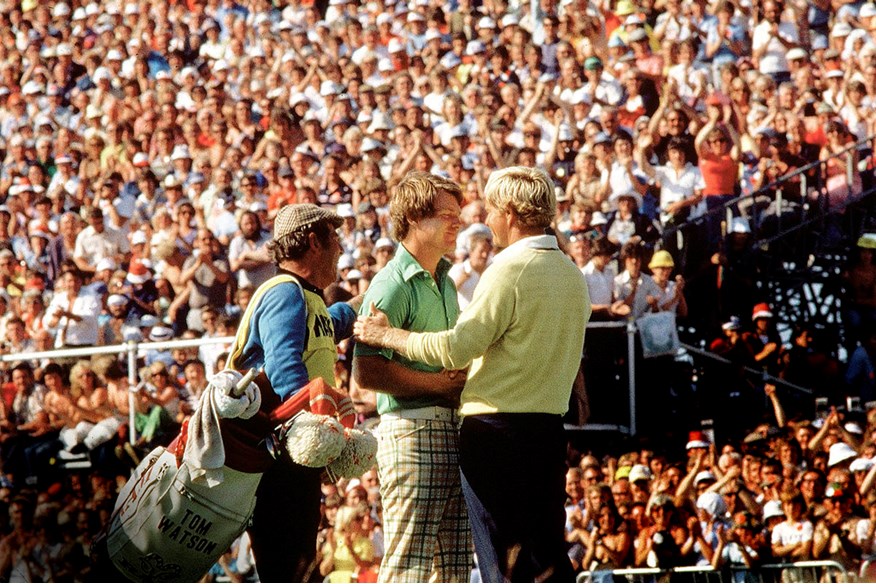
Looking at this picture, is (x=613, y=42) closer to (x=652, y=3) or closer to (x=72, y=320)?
(x=652, y=3)

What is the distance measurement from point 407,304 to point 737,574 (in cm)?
433

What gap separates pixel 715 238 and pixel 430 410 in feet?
22.7

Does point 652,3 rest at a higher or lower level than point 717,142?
higher

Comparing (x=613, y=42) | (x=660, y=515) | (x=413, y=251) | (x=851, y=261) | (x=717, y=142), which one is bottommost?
(x=660, y=515)

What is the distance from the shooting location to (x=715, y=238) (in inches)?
461

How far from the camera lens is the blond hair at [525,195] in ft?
16.1

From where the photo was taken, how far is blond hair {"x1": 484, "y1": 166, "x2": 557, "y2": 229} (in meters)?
4.91

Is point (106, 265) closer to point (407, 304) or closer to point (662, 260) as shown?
point (662, 260)

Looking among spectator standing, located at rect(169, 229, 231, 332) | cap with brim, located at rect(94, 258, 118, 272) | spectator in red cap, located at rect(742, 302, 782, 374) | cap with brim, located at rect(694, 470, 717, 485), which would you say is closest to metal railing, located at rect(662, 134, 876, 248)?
spectator in red cap, located at rect(742, 302, 782, 374)

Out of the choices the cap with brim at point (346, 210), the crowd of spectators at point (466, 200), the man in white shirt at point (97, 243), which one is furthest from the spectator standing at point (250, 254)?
the man in white shirt at point (97, 243)

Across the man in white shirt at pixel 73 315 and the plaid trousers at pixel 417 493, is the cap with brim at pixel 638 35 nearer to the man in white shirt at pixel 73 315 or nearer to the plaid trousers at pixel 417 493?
the man in white shirt at pixel 73 315

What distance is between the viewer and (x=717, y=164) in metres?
11.9

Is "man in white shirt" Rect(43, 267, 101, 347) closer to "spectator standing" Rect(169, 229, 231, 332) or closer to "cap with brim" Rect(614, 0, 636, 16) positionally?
"spectator standing" Rect(169, 229, 231, 332)

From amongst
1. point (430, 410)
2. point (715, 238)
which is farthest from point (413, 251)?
point (715, 238)
